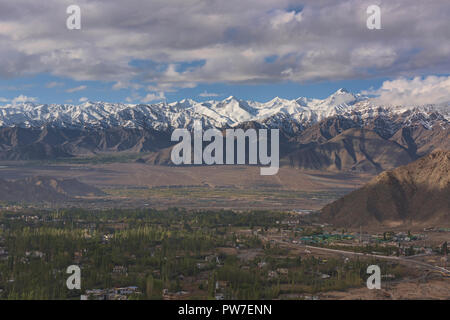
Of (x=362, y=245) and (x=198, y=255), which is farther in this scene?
(x=362, y=245)

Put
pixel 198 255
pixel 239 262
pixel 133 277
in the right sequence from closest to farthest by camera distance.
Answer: pixel 133 277, pixel 239 262, pixel 198 255

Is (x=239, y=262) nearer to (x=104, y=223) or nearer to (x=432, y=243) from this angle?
(x=432, y=243)

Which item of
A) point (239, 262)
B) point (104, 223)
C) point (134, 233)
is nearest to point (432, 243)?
point (239, 262)

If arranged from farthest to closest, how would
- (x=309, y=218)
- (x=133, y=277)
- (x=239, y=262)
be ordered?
(x=309, y=218)
(x=239, y=262)
(x=133, y=277)

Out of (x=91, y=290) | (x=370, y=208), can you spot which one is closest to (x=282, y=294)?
(x=91, y=290)
